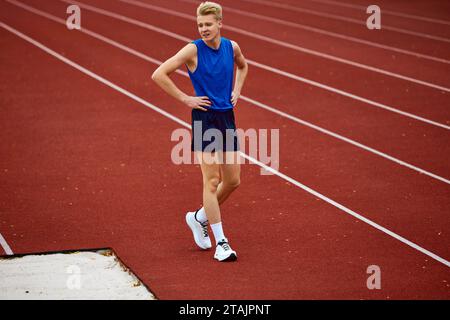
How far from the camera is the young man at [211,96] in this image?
6.35 metres

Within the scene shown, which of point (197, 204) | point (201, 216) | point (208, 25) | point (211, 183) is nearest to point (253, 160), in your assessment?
point (197, 204)

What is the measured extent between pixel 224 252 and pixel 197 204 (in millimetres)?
1595

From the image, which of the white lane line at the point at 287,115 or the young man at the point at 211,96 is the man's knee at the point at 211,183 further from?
the white lane line at the point at 287,115

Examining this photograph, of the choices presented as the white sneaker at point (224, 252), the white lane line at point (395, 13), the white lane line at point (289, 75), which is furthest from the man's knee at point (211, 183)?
the white lane line at point (395, 13)

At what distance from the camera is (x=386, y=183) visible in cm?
862

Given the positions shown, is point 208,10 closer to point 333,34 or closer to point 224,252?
Result: point 224,252

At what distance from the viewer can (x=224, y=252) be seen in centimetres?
653

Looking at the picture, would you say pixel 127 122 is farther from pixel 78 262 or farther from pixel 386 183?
pixel 78 262

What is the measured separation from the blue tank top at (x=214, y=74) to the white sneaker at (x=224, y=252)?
3.46 ft

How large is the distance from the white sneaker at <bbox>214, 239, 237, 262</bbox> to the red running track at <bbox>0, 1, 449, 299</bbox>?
7 cm

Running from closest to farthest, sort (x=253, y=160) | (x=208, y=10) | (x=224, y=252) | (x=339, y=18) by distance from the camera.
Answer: (x=208, y=10) < (x=224, y=252) < (x=253, y=160) < (x=339, y=18)

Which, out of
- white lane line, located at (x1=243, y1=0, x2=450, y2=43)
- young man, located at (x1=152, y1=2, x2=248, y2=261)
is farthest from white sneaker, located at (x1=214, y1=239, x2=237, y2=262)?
white lane line, located at (x1=243, y1=0, x2=450, y2=43)

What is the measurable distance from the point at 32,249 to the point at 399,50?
34.1 ft
